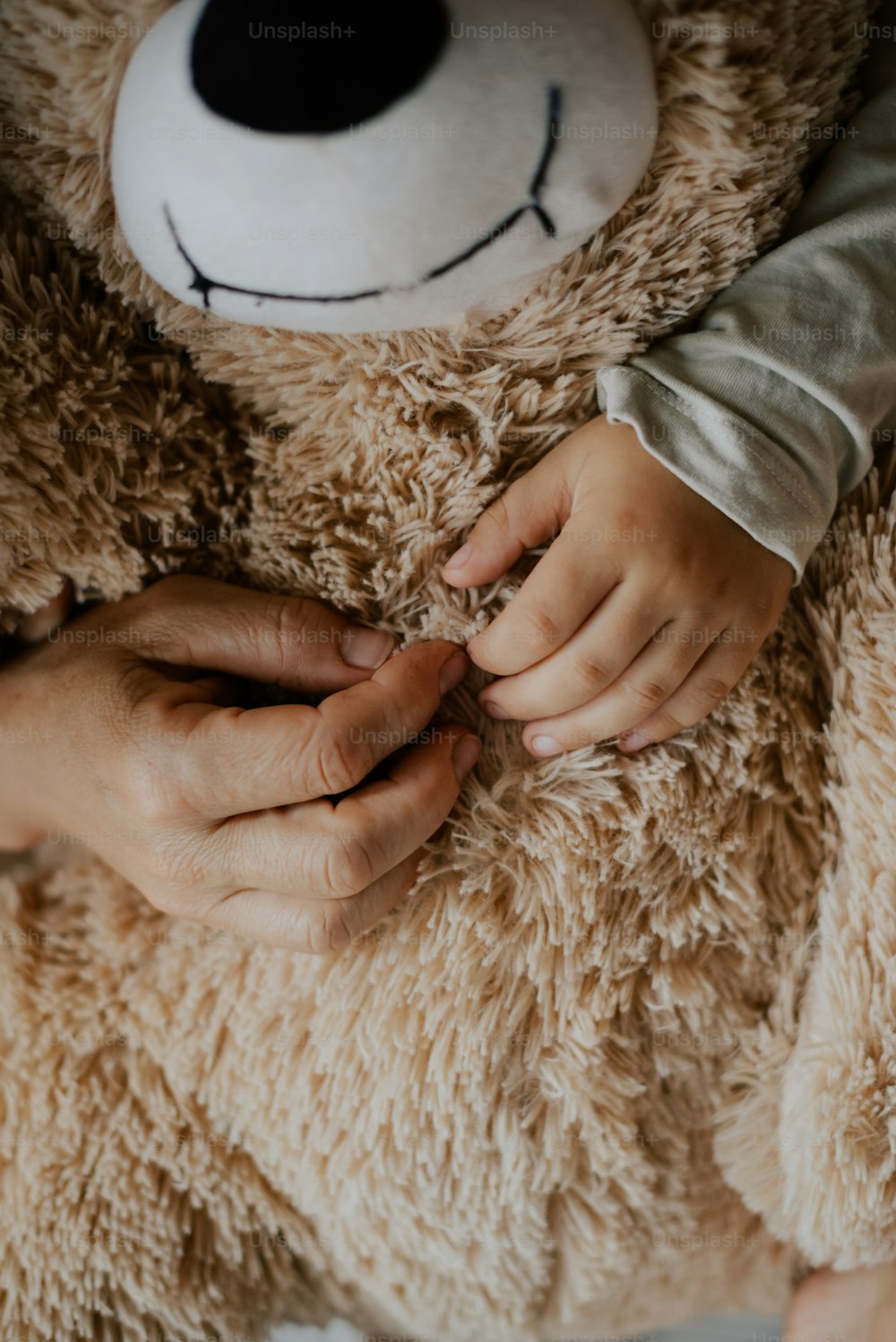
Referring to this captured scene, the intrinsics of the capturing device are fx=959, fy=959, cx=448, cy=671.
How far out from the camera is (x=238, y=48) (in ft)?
1.19

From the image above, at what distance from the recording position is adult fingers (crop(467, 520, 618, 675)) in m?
0.48

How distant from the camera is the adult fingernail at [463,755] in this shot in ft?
1.76

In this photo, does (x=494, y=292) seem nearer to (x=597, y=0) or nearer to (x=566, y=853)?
(x=597, y=0)

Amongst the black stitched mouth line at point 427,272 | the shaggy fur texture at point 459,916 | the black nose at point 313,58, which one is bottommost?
the shaggy fur texture at point 459,916

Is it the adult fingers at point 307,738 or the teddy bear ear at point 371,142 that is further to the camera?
the adult fingers at point 307,738

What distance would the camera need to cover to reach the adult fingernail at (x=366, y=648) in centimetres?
54

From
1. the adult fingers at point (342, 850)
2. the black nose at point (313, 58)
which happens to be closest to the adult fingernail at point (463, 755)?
the adult fingers at point (342, 850)

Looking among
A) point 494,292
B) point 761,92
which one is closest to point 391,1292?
point 494,292

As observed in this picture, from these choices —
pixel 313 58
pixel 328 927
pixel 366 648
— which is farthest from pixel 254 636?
pixel 313 58

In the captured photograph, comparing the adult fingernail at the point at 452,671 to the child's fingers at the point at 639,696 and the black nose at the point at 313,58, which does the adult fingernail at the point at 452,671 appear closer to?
the child's fingers at the point at 639,696

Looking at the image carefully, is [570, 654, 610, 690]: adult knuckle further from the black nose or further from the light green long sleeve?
the black nose

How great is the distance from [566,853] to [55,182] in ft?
1.38

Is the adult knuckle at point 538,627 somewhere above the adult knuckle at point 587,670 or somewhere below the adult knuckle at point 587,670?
above

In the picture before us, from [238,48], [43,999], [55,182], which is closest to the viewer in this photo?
[238,48]
